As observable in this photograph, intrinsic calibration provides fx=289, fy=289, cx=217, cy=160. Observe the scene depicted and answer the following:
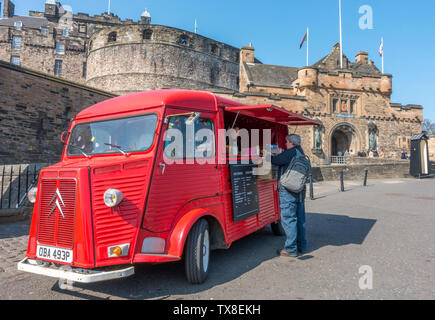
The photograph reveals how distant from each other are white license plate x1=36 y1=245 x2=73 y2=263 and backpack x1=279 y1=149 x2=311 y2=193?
127 inches

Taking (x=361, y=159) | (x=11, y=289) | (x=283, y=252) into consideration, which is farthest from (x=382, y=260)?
(x=361, y=159)

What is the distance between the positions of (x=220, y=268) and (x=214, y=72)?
1712 inches

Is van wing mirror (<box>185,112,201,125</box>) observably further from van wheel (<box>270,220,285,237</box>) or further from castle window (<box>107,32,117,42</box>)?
castle window (<box>107,32,117,42</box>)

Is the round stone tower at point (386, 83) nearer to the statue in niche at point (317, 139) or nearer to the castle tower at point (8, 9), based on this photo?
the statue in niche at point (317, 139)

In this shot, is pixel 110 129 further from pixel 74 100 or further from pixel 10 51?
pixel 10 51

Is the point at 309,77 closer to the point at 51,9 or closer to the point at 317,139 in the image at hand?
the point at 317,139

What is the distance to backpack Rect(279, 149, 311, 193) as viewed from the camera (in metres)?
4.67

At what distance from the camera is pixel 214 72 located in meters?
45.0

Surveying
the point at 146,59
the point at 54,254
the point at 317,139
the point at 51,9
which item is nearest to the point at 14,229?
the point at 54,254

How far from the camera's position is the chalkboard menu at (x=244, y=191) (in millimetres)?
4508

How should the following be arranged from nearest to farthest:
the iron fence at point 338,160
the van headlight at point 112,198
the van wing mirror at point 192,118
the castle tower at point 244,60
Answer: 1. the van headlight at point 112,198
2. the van wing mirror at point 192,118
3. the iron fence at point 338,160
4. the castle tower at point 244,60

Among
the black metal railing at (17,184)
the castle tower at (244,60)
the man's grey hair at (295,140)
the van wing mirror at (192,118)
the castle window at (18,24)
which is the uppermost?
the castle window at (18,24)

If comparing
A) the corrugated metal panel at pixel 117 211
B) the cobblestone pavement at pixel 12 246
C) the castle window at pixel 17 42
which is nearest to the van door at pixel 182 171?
the corrugated metal panel at pixel 117 211

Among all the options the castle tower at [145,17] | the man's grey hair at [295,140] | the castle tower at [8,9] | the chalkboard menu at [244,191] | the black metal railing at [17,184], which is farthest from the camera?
the castle tower at [145,17]
